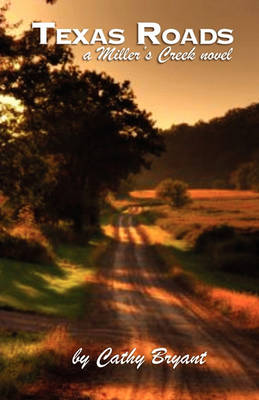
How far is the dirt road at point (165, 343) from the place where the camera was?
44.5 ft

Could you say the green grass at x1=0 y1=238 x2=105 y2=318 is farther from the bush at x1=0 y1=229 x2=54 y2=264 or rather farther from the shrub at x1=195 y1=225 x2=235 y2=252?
the shrub at x1=195 y1=225 x2=235 y2=252

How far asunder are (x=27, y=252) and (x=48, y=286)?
757 centimetres

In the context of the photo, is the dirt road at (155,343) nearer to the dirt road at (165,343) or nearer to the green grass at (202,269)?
the dirt road at (165,343)

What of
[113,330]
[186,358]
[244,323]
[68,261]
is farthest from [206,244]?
[186,358]

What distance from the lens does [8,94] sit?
68.5 feet

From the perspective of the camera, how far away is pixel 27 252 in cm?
3997

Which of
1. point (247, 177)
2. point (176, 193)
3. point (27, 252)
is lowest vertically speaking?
point (27, 252)

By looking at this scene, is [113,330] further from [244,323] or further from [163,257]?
[163,257]

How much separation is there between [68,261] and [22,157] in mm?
25982

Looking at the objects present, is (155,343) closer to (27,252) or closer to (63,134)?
(27,252)

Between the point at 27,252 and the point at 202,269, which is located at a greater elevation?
the point at 27,252

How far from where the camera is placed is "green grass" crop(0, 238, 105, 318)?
2642cm

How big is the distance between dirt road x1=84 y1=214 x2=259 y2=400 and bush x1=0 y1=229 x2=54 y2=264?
19.0 feet

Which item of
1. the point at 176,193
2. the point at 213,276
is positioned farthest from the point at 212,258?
the point at 176,193
